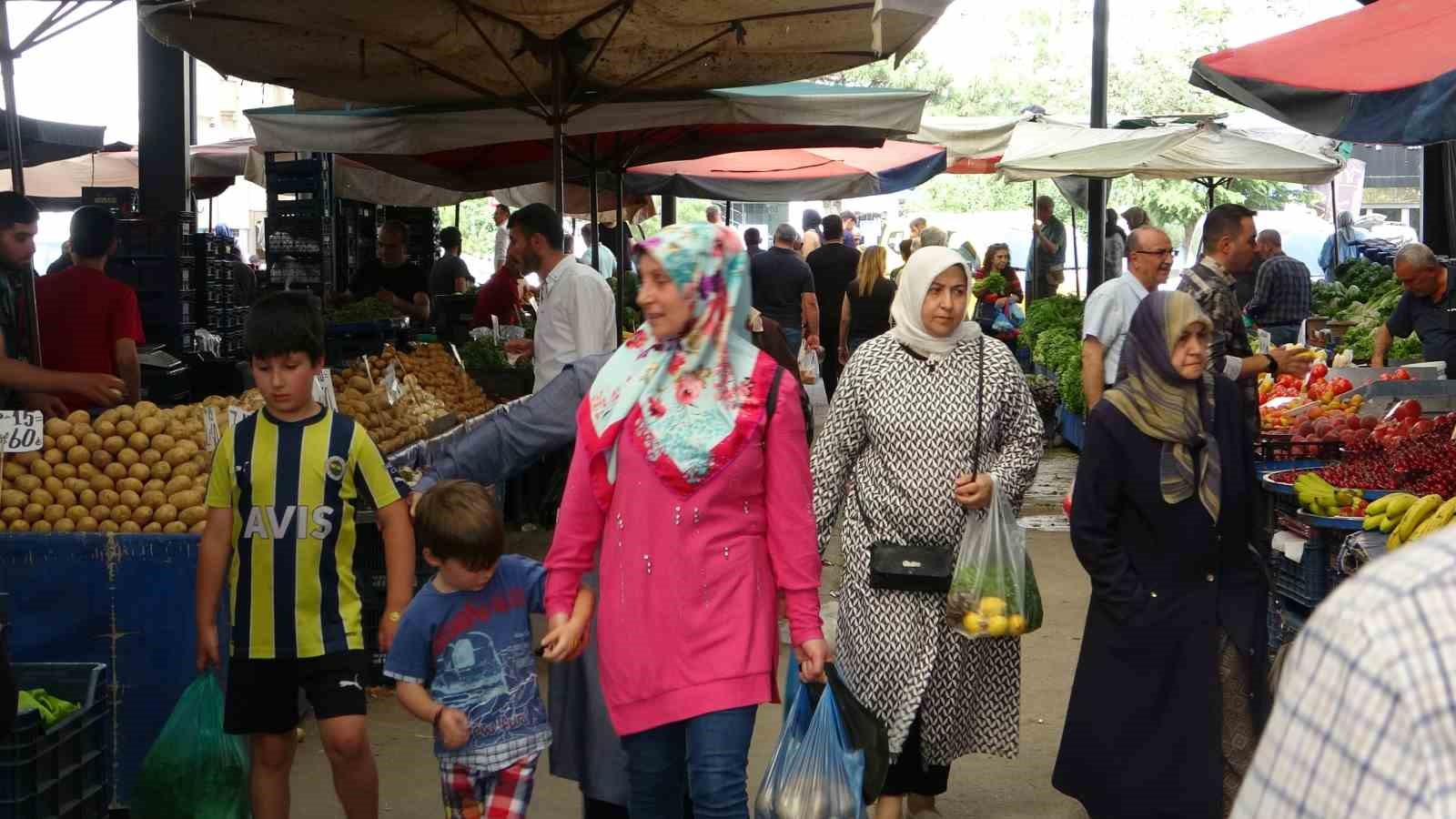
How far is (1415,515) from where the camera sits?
534cm

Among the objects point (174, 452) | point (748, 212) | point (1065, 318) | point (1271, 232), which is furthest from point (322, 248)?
point (748, 212)

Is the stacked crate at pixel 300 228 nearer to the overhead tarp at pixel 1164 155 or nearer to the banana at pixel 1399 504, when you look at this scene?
the overhead tarp at pixel 1164 155

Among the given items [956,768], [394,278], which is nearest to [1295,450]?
[956,768]

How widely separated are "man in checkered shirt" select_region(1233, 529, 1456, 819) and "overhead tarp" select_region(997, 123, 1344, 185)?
43.4 feet

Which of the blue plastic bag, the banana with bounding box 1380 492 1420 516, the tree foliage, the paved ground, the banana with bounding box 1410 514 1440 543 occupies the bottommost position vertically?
the paved ground

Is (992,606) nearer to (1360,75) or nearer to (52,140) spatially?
(1360,75)

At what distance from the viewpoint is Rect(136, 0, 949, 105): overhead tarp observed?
7.00 m

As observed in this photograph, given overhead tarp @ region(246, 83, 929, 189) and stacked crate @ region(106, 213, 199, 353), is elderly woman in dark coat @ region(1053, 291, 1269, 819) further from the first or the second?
stacked crate @ region(106, 213, 199, 353)

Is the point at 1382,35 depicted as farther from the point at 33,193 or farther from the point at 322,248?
the point at 33,193

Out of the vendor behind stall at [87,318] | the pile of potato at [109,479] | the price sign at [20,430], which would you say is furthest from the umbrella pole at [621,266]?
the price sign at [20,430]

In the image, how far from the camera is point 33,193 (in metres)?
21.2

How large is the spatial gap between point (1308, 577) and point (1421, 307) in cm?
648

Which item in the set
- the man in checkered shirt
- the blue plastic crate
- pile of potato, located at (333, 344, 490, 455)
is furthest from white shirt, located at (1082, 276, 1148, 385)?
the blue plastic crate

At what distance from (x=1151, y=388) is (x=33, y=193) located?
64.7 feet
